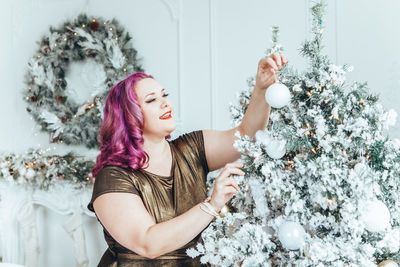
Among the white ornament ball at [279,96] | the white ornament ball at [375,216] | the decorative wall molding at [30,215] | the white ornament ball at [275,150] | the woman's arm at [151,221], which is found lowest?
the decorative wall molding at [30,215]

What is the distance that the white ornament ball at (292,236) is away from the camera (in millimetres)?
959

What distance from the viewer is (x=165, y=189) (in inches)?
66.8

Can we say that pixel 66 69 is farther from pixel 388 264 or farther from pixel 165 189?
pixel 388 264

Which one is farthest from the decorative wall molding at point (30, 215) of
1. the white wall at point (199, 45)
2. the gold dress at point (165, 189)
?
the gold dress at point (165, 189)

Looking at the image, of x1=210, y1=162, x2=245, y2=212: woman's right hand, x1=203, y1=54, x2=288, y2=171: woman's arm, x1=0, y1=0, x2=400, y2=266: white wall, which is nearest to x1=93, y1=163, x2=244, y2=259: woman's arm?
x1=210, y1=162, x2=245, y2=212: woman's right hand

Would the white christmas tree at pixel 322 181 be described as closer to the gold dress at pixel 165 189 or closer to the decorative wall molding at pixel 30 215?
the gold dress at pixel 165 189

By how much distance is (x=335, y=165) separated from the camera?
94cm

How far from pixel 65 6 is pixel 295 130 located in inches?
105

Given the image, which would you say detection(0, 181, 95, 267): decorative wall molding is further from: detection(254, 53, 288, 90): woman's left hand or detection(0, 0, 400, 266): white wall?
detection(254, 53, 288, 90): woman's left hand

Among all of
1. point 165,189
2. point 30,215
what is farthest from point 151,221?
point 30,215

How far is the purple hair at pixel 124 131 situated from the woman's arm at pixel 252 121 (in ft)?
1.06

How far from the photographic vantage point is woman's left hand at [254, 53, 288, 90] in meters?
1.17

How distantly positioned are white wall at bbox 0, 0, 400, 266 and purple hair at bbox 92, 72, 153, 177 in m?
1.05

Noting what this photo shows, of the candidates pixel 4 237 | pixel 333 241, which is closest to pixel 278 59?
pixel 333 241
